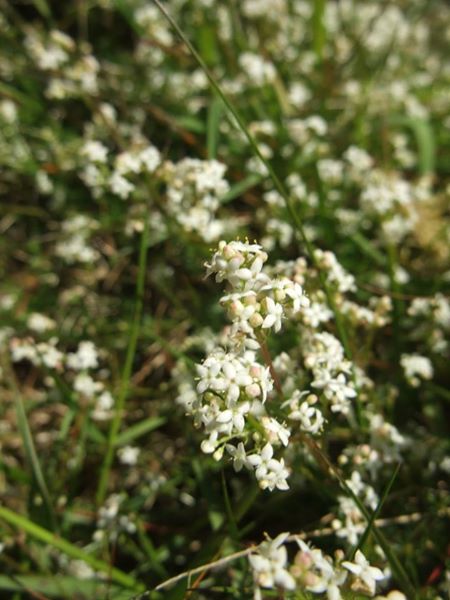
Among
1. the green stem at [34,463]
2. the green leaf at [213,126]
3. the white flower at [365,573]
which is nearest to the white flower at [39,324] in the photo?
the green stem at [34,463]

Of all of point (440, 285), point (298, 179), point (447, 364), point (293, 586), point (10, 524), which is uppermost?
point (298, 179)

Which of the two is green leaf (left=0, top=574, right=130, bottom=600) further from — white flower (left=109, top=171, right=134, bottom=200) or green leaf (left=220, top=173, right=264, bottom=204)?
green leaf (left=220, top=173, right=264, bottom=204)

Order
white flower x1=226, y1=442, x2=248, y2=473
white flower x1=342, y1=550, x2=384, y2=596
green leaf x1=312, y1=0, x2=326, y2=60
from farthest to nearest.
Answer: green leaf x1=312, y1=0, x2=326, y2=60 → white flower x1=226, y1=442, x2=248, y2=473 → white flower x1=342, y1=550, x2=384, y2=596

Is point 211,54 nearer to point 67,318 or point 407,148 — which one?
point 407,148

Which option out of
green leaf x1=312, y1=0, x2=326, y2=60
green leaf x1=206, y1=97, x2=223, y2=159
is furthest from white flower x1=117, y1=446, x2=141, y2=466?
green leaf x1=312, y1=0, x2=326, y2=60

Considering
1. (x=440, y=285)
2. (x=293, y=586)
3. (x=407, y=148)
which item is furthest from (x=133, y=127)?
(x=293, y=586)

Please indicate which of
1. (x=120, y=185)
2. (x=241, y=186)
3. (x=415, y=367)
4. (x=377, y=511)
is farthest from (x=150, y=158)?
(x=377, y=511)

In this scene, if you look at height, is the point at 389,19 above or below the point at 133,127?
above

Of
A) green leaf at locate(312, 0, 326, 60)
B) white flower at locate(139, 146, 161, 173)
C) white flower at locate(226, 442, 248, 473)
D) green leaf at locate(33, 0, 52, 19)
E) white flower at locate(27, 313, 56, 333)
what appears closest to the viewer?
white flower at locate(226, 442, 248, 473)

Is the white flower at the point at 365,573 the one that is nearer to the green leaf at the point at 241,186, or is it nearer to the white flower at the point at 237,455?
the white flower at the point at 237,455

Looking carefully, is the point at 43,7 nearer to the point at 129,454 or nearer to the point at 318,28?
the point at 318,28

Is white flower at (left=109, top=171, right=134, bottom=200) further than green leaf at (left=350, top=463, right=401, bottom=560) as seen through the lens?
Yes
